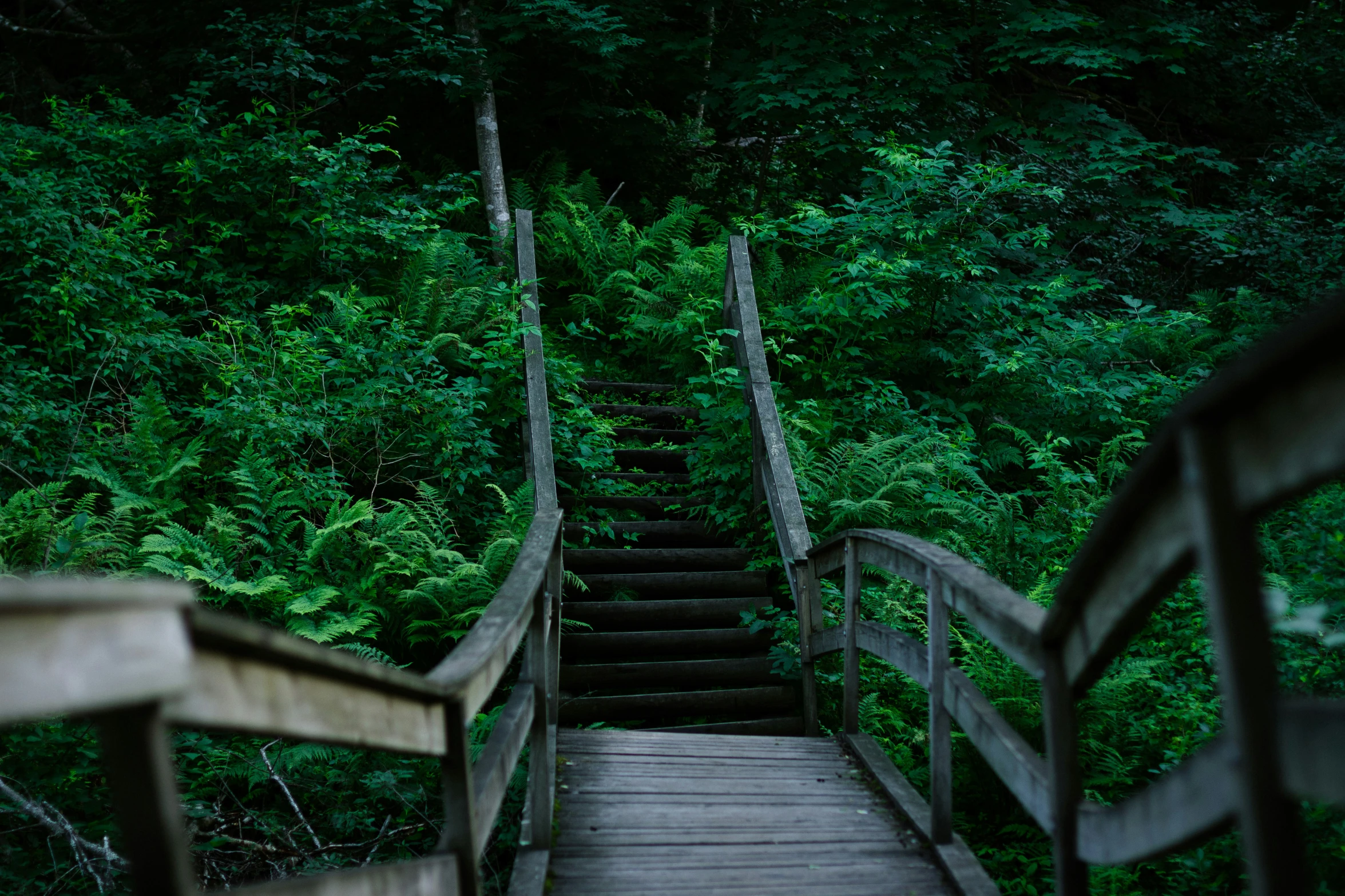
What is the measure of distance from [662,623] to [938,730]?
2989mm

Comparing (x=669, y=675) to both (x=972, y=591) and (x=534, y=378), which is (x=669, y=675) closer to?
(x=534, y=378)

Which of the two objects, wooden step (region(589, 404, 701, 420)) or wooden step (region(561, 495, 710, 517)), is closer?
wooden step (region(561, 495, 710, 517))

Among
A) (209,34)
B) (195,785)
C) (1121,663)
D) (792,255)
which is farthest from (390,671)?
(209,34)

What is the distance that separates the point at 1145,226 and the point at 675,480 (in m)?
6.98

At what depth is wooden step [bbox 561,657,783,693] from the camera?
5574 mm

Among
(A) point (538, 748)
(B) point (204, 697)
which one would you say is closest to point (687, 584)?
(A) point (538, 748)

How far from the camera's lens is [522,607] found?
2.86m

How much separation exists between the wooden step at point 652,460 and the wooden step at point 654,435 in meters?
0.27

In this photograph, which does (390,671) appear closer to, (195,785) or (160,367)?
(195,785)

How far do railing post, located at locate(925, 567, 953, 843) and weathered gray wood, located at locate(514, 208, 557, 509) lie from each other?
3023 mm

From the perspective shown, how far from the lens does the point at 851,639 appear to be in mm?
4500

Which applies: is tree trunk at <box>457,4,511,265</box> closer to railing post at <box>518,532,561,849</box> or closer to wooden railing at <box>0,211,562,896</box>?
railing post at <box>518,532,561,849</box>

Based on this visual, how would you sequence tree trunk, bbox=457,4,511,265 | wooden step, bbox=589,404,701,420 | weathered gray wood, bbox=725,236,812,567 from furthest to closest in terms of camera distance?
1. tree trunk, bbox=457,4,511,265
2. wooden step, bbox=589,404,701,420
3. weathered gray wood, bbox=725,236,812,567

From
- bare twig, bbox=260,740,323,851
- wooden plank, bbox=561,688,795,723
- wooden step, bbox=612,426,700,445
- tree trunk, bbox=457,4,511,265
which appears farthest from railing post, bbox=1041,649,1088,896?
tree trunk, bbox=457,4,511,265
